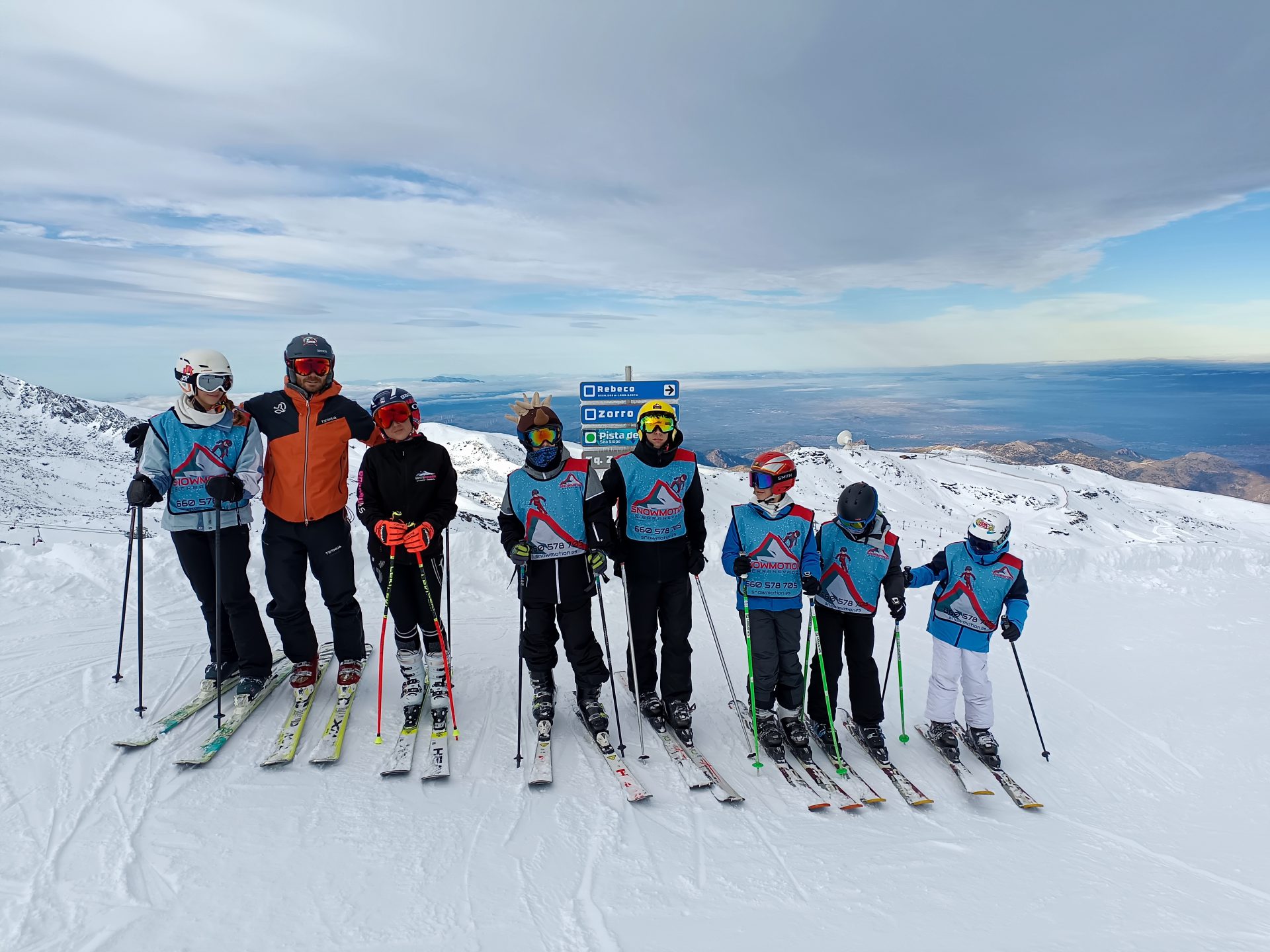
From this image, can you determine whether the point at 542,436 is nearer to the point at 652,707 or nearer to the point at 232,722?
the point at 652,707

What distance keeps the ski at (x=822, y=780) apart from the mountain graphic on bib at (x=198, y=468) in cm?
491

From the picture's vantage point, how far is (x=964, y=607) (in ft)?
16.3

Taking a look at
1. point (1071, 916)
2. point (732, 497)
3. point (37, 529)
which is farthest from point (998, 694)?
point (732, 497)

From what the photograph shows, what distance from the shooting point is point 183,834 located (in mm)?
3334

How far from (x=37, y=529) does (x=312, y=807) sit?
9.80m

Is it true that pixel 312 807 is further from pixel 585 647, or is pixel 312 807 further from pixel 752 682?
pixel 752 682

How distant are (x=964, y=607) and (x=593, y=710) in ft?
10.4

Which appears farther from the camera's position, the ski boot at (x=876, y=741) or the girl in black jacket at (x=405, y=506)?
the ski boot at (x=876, y=741)

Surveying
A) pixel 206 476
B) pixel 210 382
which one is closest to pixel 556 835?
pixel 206 476

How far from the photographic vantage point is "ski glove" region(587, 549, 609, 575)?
172 inches

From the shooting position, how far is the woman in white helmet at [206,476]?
4.29 meters

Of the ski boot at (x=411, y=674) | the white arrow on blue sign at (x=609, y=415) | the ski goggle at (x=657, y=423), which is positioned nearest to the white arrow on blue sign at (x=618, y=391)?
the white arrow on blue sign at (x=609, y=415)

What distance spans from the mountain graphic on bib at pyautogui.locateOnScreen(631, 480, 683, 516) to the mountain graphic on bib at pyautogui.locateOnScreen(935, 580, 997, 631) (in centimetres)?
249

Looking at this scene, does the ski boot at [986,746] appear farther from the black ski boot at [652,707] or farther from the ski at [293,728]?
the ski at [293,728]
